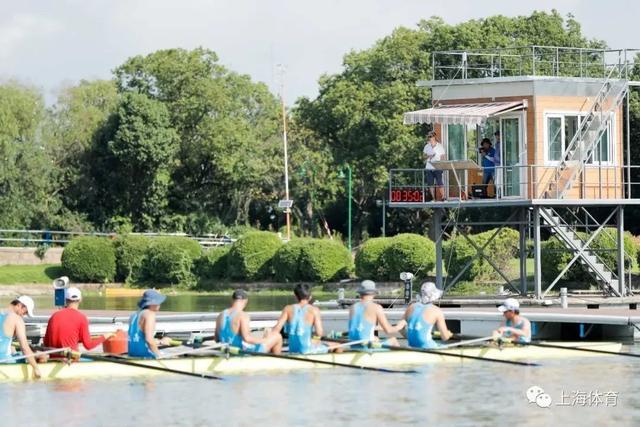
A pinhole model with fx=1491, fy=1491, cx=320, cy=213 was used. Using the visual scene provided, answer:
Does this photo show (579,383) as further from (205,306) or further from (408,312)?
(205,306)

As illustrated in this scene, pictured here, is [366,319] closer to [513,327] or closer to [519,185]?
[513,327]

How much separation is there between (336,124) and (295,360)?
187 ft

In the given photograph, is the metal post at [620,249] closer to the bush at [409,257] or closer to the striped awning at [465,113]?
Answer: the striped awning at [465,113]

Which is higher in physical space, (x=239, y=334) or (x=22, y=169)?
(x=22, y=169)

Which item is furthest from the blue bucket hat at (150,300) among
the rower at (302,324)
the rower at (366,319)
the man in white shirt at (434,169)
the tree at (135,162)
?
the tree at (135,162)

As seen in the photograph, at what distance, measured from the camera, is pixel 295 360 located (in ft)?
87.9

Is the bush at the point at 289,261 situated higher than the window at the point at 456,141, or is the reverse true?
the window at the point at 456,141

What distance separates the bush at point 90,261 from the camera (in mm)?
63594

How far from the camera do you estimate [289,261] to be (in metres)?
59.6

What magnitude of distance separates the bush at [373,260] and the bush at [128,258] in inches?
440

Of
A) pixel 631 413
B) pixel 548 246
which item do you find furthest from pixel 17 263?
pixel 631 413

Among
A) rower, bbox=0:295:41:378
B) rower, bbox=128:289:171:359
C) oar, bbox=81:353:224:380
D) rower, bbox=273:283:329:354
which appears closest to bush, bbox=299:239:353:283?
rower, bbox=273:283:329:354

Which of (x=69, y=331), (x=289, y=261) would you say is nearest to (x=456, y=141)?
(x=69, y=331)

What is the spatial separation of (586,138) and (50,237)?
40176 mm
